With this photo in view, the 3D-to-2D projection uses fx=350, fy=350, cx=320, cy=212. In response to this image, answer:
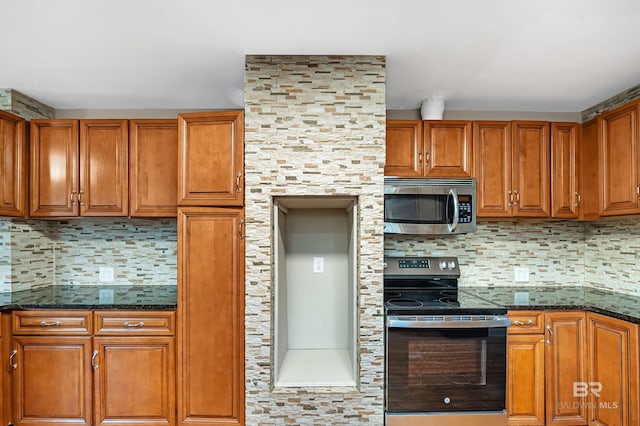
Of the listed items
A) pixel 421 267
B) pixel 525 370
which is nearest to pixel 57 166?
pixel 421 267

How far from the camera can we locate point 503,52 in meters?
2.08

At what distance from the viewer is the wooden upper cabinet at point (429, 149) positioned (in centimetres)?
266

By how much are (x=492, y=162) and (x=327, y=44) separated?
1.56m

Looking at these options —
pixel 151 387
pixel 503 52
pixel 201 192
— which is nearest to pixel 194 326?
pixel 151 387

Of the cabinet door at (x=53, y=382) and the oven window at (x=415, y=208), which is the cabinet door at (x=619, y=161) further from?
the cabinet door at (x=53, y=382)

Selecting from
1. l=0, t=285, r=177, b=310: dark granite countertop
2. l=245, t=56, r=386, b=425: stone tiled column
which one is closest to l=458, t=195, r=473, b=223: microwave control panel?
l=245, t=56, r=386, b=425: stone tiled column

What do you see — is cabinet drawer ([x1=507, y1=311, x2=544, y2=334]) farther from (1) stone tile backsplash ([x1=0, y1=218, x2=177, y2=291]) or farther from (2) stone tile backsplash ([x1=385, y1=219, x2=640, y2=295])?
(1) stone tile backsplash ([x1=0, y1=218, x2=177, y2=291])

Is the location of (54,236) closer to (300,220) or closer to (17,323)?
(17,323)

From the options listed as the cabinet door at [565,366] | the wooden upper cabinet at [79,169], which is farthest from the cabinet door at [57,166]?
the cabinet door at [565,366]

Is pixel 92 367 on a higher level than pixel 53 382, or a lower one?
higher

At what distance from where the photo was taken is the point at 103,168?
2623 millimetres

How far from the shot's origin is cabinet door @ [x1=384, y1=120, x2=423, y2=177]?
8.72 feet

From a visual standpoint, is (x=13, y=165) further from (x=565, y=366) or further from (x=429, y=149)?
(x=565, y=366)

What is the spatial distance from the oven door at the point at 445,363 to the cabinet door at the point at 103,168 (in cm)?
217
